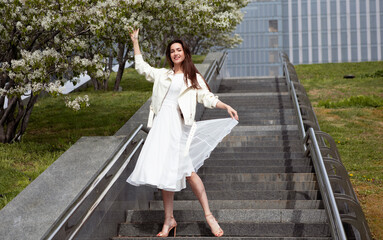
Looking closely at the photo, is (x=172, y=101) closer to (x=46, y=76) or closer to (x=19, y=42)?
(x=46, y=76)

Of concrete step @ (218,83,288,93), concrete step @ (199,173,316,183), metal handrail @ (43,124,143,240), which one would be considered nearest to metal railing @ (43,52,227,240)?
metal handrail @ (43,124,143,240)

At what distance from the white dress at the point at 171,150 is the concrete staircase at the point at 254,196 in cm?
66

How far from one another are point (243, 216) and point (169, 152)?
4.13ft

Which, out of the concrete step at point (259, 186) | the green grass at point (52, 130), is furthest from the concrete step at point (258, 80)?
the concrete step at point (259, 186)

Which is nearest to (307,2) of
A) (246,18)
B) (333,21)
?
(333,21)

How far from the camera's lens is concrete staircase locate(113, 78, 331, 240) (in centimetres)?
504

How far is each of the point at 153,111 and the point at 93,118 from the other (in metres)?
6.83

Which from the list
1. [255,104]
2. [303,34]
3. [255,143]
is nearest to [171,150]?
[255,143]

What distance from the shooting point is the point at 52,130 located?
10719mm

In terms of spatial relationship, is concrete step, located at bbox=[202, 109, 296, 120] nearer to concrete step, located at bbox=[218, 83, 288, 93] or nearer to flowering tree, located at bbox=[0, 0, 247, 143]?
flowering tree, located at bbox=[0, 0, 247, 143]

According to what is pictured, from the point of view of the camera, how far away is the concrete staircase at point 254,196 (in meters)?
5.04

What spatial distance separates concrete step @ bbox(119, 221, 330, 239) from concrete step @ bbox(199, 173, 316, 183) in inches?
61.5

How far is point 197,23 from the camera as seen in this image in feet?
34.4

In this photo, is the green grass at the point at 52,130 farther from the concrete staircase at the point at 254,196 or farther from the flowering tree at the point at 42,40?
the concrete staircase at the point at 254,196
